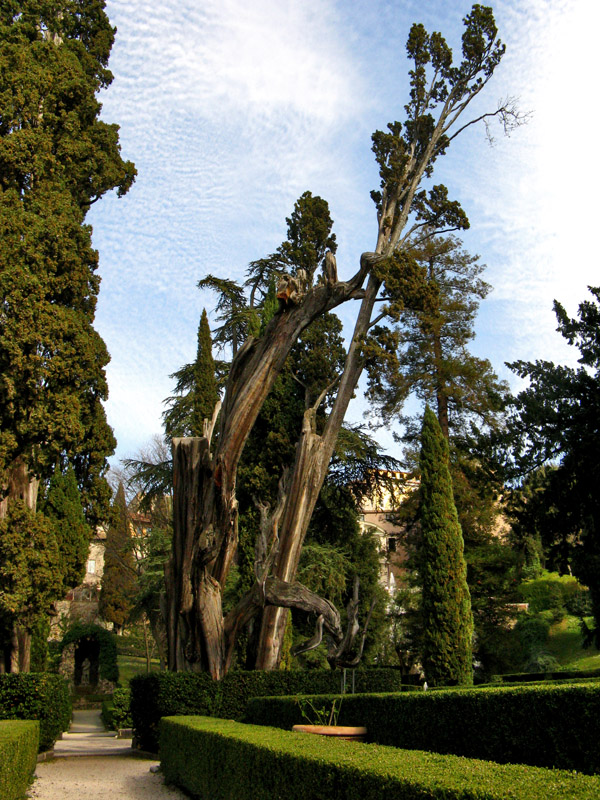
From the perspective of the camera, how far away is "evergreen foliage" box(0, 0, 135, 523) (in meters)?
10.9

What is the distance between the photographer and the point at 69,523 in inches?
520

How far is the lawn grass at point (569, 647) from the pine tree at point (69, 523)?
16957 millimetres

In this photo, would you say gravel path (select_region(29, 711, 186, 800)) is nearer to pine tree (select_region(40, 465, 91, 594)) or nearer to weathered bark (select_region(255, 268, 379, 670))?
pine tree (select_region(40, 465, 91, 594))

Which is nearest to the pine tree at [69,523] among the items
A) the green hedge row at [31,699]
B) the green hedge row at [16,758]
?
the green hedge row at [31,699]

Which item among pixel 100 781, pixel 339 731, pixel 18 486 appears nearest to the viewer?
pixel 339 731

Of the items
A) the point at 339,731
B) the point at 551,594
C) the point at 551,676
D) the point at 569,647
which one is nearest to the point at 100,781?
the point at 339,731

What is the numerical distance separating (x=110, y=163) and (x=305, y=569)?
10.1 metres

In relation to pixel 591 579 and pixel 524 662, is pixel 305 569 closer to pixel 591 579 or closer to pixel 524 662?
pixel 591 579

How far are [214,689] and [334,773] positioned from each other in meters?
7.32

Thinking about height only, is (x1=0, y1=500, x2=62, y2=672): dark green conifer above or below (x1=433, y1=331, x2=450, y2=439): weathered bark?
below

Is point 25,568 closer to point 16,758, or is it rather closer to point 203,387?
point 16,758

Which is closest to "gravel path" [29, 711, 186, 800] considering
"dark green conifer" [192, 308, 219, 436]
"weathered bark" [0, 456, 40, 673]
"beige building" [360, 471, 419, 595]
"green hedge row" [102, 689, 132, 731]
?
"weathered bark" [0, 456, 40, 673]

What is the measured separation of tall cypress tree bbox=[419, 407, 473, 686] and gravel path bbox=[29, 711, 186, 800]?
6782mm

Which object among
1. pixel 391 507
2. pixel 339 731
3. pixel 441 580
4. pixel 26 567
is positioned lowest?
pixel 339 731
